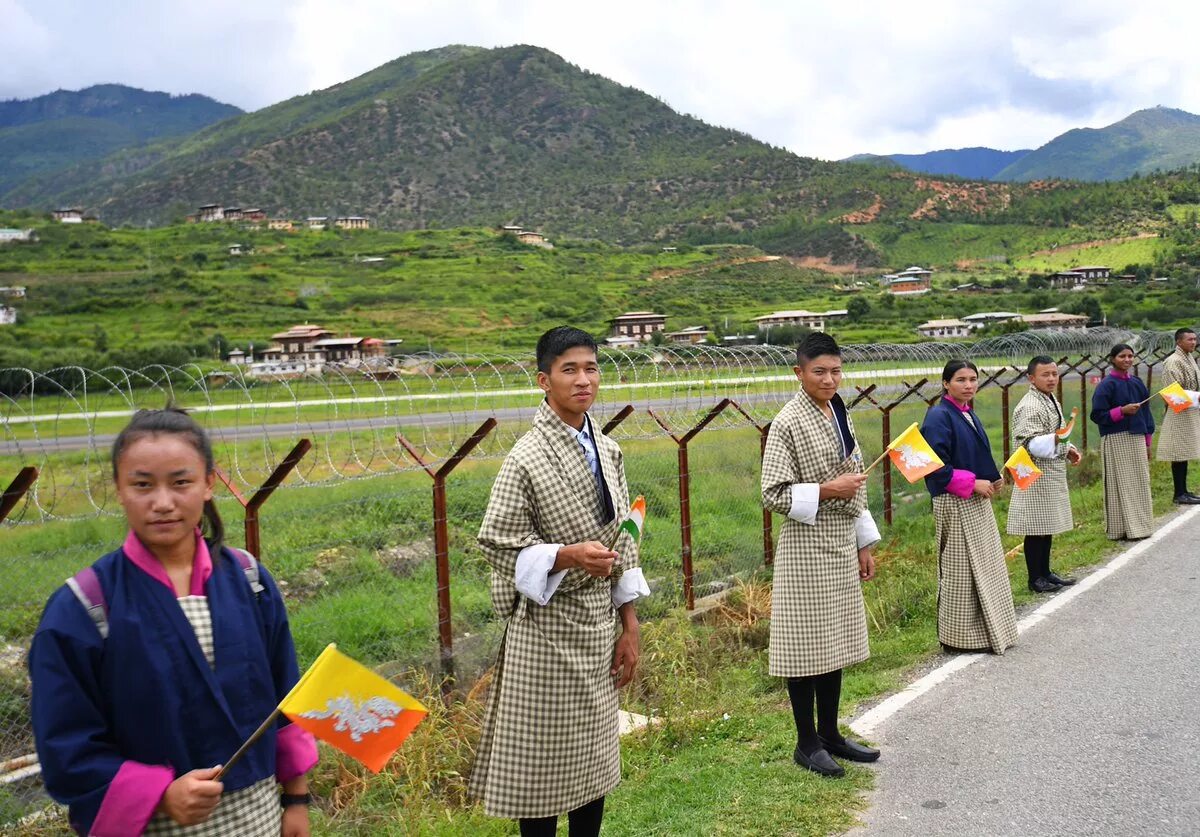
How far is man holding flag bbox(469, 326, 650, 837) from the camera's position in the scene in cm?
321

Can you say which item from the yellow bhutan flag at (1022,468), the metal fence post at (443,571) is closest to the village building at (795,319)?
the yellow bhutan flag at (1022,468)

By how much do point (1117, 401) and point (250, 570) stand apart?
908 centimetres

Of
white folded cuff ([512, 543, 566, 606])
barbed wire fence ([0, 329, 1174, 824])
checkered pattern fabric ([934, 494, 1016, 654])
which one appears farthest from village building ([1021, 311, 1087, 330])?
white folded cuff ([512, 543, 566, 606])

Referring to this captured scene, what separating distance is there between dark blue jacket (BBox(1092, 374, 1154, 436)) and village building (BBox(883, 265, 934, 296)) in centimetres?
5117

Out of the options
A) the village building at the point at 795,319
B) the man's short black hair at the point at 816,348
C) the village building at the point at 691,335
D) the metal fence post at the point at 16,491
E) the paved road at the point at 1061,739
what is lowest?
the paved road at the point at 1061,739

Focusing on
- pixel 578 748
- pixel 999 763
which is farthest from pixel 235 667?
pixel 999 763

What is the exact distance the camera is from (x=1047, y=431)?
7719mm

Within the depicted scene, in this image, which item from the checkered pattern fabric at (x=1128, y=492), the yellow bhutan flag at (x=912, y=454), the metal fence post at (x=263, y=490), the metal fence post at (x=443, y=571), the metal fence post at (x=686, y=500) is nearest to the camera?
the metal fence post at (x=263, y=490)

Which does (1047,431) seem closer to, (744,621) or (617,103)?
(744,621)

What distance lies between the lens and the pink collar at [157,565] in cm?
215

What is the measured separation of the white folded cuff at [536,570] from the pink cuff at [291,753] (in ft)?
2.97

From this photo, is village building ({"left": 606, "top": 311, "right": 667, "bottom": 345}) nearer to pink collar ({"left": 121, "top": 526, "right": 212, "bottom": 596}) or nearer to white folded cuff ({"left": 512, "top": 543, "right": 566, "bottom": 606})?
white folded cuff ({"left": 512, "top": 543, "right": 566, "bottom": 606})

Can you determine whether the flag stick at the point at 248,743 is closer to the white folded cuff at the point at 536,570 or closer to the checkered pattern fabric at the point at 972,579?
the white folded cuff at the point at 536,570

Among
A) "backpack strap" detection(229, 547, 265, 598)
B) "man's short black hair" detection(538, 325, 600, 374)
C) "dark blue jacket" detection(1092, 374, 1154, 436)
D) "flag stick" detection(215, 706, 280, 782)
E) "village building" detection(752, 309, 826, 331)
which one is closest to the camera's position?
"flag stick" detection(215, 706, 280, 782)
